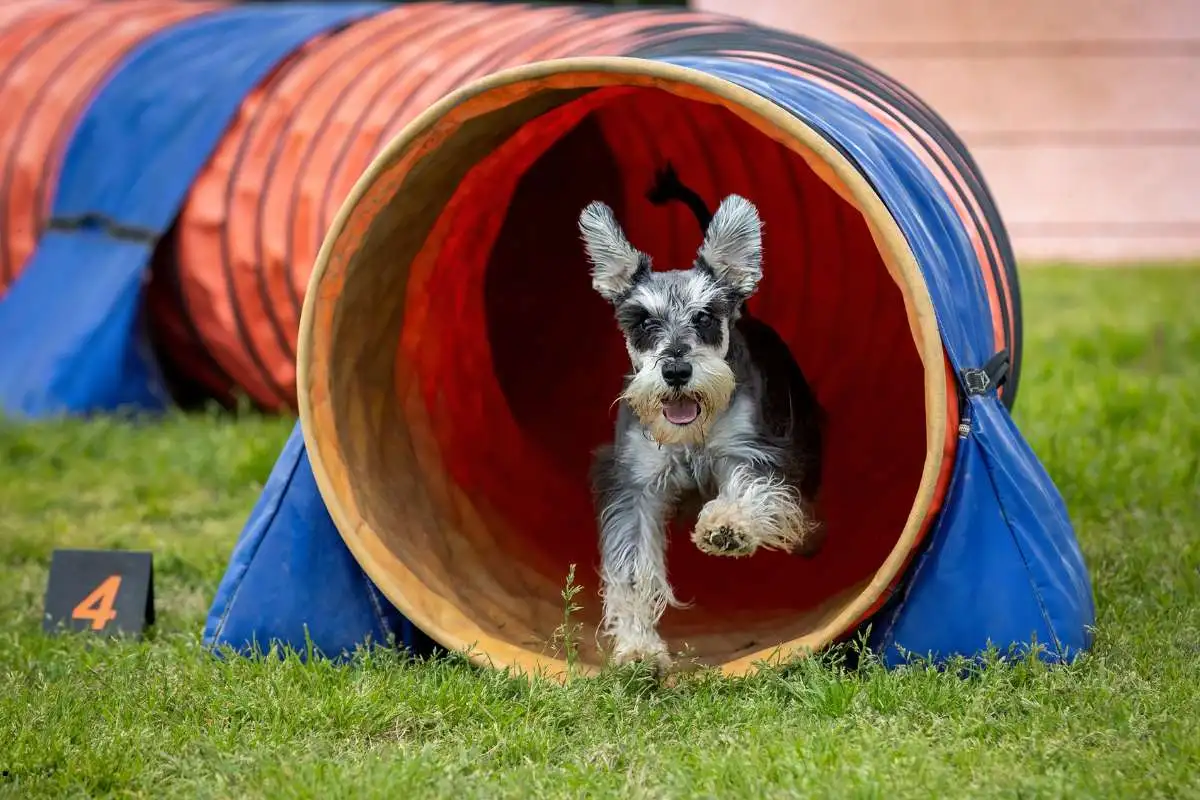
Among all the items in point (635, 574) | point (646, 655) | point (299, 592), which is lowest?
point (299, 592)

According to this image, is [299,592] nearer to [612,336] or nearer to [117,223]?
[612,336]

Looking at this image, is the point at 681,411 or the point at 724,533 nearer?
the point at 724,533

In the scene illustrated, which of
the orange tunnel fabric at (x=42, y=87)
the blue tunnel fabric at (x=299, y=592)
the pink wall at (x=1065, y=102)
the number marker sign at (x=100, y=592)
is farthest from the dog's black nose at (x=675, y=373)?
the pink wall at (x=1065, y=102)

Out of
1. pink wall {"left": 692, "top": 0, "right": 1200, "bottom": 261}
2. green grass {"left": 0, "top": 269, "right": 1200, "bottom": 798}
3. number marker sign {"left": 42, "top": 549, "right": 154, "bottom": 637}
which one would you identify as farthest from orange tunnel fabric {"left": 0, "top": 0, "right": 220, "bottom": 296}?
pink wall {"left": 692, "top": 0, "right": 1200, "bottom": 261}

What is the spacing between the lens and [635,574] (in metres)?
3.92

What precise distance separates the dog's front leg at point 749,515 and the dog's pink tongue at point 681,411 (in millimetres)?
211

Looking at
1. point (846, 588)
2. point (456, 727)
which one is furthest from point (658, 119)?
point (456, 727)

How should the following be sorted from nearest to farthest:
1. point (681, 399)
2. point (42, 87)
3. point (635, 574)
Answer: point (681, 399)
point (635, 574)
point (42, 87)

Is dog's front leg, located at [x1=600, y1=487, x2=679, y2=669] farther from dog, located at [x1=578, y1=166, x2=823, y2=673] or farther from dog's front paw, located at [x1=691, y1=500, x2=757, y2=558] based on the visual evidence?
dog's front paw, located at [x1=691, y1=500, x2=757, y2=558]

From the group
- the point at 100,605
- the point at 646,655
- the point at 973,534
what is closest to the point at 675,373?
the point at 646,655

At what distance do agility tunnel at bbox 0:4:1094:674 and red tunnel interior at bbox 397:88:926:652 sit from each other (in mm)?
13

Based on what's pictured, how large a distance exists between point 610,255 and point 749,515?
78 cm

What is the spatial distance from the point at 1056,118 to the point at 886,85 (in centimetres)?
872

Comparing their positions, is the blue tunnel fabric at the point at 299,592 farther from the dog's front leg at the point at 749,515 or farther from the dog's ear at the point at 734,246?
the dog's ear at the point at 734,246
